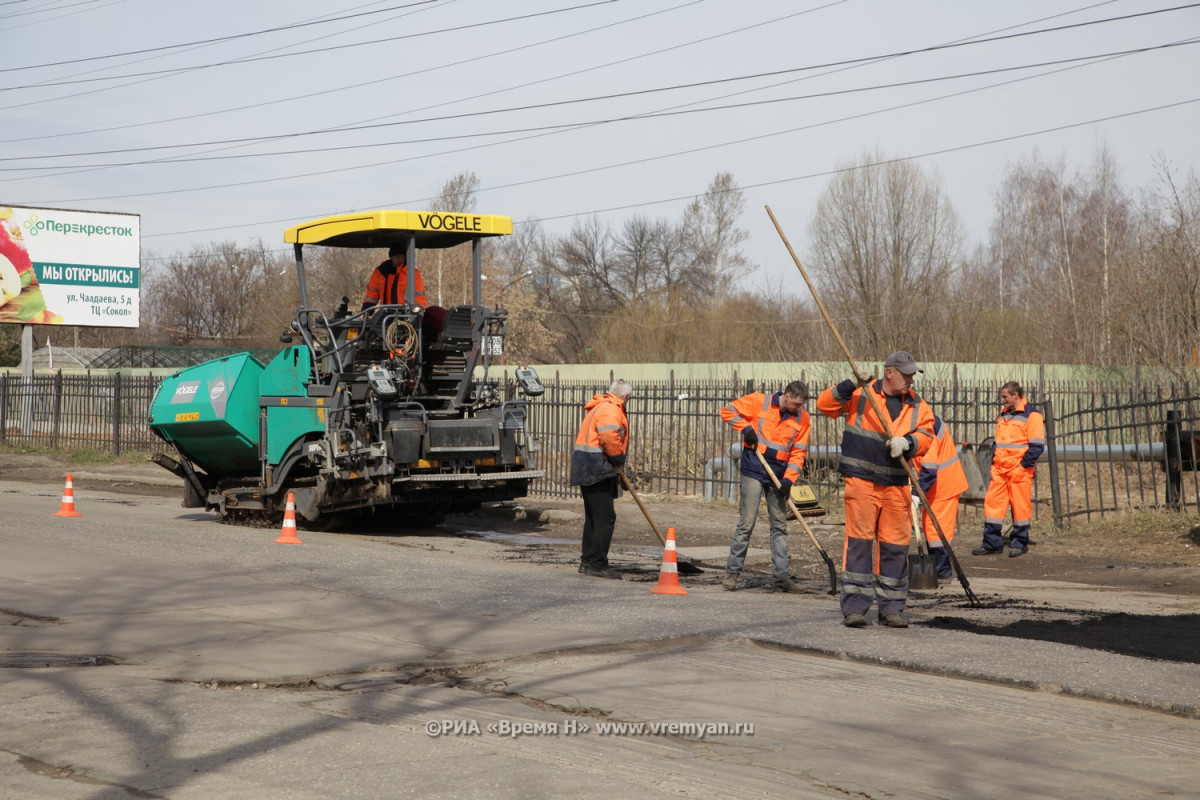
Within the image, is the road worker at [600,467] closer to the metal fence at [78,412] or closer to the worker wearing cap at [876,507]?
the worker wearing cap at [876,507]

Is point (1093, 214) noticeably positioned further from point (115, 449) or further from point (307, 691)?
point (307, 691)

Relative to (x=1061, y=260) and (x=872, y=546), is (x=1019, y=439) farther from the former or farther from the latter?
(x=1061, y=260)

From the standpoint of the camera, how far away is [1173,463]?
47.2 ft

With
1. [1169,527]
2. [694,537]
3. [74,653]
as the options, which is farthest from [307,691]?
[1169,527]

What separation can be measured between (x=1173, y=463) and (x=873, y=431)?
7.97m

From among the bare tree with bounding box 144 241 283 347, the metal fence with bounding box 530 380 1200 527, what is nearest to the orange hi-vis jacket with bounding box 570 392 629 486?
the metal fence with bounding box 530 380 1200 527

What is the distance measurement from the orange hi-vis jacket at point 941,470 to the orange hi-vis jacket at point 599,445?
2583 millimetres

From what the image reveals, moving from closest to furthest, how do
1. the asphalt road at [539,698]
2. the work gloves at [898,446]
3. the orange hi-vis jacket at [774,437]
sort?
the asphalt road at [539,698], the work gloves at [898,446], the orange hi-vis jacket at [774,437]

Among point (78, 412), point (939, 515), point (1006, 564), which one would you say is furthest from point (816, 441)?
point (78, 412)

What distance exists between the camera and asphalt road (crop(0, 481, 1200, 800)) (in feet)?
15.5

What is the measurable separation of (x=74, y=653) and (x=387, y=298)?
24.1 feet

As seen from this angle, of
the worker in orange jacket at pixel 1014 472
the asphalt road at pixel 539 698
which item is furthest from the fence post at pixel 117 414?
the worker in orange jacket at pixel 1014 472

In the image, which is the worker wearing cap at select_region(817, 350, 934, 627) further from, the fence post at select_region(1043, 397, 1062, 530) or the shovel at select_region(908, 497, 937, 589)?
the fence post at select_region(1043, 397, 1062, 530)

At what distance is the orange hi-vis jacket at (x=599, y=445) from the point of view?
35.2 feet
